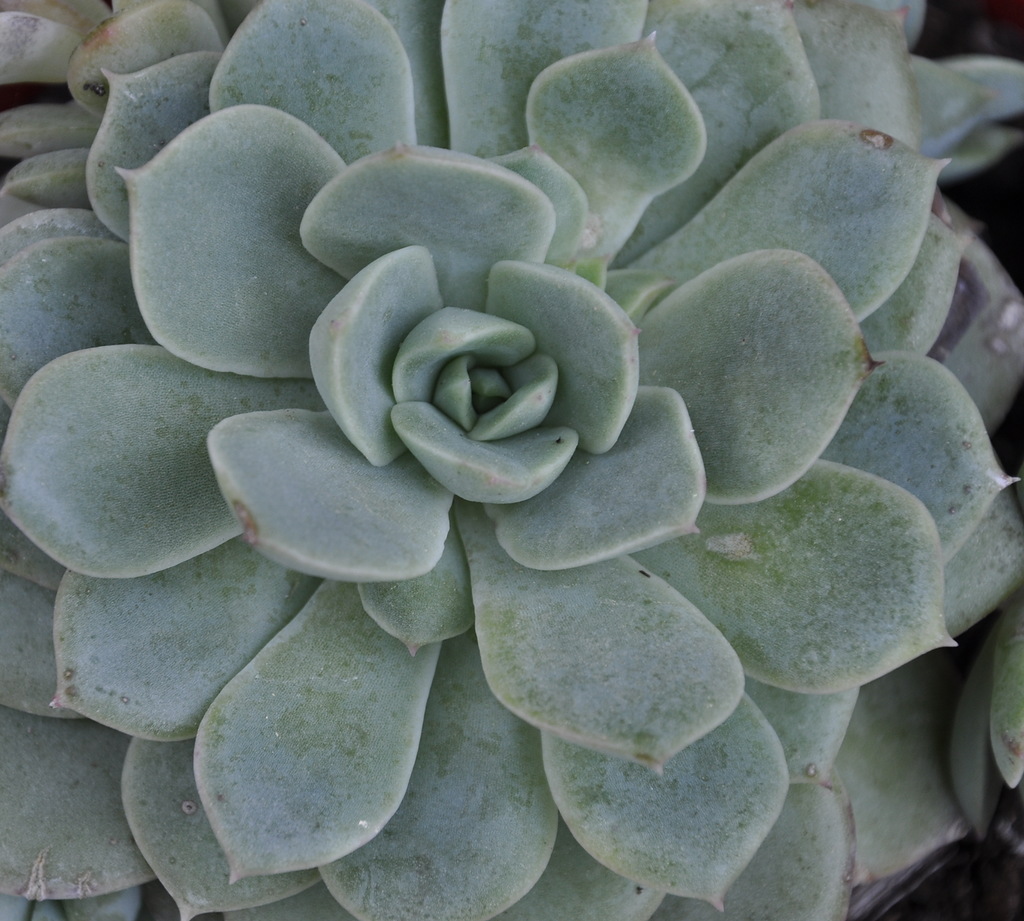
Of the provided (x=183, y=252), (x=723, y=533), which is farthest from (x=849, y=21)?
(x=183, y=252)

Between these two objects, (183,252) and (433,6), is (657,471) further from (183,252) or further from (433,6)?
(433,6)

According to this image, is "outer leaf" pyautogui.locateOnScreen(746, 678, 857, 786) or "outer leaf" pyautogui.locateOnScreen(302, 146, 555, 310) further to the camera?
"outer leaf" pyautogui.locateOnScreen(746, 678, 857, 786)

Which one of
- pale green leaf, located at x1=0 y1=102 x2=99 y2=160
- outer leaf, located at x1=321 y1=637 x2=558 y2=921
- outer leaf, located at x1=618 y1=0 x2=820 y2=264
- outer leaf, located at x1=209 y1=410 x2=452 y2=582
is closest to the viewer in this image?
outer leaf, located at x1=209 y1=410 x2=452 y2=582

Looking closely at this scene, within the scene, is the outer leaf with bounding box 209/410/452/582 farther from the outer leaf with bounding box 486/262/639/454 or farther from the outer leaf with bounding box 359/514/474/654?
the outer leaf with bounding box 486/262/639/454

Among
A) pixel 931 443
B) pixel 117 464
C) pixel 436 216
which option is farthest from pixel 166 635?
→ pixel 931 443

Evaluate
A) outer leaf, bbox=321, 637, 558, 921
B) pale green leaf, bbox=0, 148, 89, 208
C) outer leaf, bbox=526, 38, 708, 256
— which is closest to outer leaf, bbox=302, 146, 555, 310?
outer leaf, bbox=526, 38, 708, 256

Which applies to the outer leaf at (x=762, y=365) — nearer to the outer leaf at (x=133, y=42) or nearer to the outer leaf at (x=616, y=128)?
the outer leaf at (x=616, y=128)
